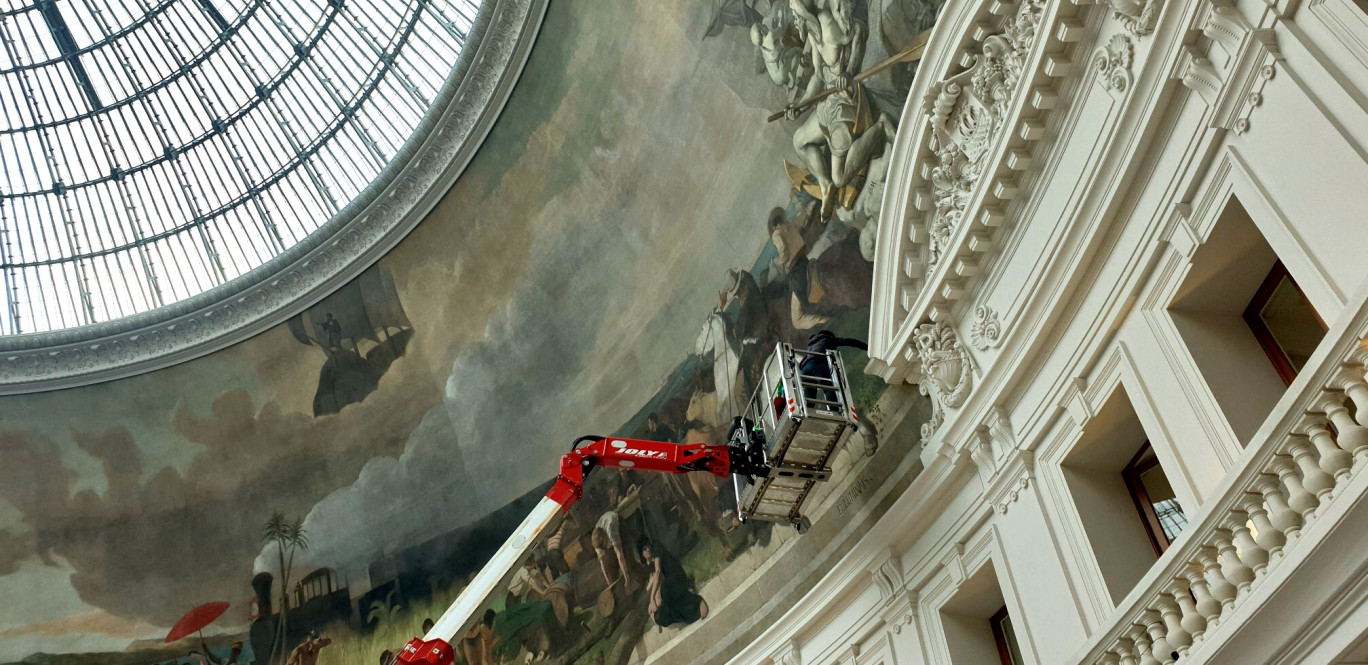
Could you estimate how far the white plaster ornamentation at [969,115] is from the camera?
934 centimetres

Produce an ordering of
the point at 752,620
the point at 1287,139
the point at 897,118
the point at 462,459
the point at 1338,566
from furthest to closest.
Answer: the point at 462,459
the point at 752,620
the point at 897,118
the point at 1287,139
the point at 1338,566

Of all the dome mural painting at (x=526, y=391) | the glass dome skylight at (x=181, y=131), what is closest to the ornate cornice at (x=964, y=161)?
the dome mural painting at (x=526, y=391)

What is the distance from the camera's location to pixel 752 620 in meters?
13.4

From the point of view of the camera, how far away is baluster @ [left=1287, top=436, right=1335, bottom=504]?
527cm

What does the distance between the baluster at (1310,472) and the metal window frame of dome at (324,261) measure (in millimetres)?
15307

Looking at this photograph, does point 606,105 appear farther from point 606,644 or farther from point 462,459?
point 606,644

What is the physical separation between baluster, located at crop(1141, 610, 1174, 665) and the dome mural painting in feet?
17.9

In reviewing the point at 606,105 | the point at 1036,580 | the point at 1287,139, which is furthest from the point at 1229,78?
the point at 606,105

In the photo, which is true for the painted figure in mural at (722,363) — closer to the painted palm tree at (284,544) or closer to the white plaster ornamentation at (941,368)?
the white plaster ornamentation at (941,368)

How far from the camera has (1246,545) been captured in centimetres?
580

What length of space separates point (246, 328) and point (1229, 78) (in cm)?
2028

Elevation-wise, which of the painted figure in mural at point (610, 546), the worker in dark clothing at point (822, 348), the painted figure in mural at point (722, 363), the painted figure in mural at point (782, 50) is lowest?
the worker in dark clothing at point (822, 348)

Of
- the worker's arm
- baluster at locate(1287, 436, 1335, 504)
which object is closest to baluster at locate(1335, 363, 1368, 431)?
baluster at locate(1287, 436, 1335, 504)

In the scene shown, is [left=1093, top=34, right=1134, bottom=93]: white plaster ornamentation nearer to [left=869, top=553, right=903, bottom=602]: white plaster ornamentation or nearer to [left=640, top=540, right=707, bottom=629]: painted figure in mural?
[left=869, top=553, right=903, bottom=602]: white plaster ornamentation
